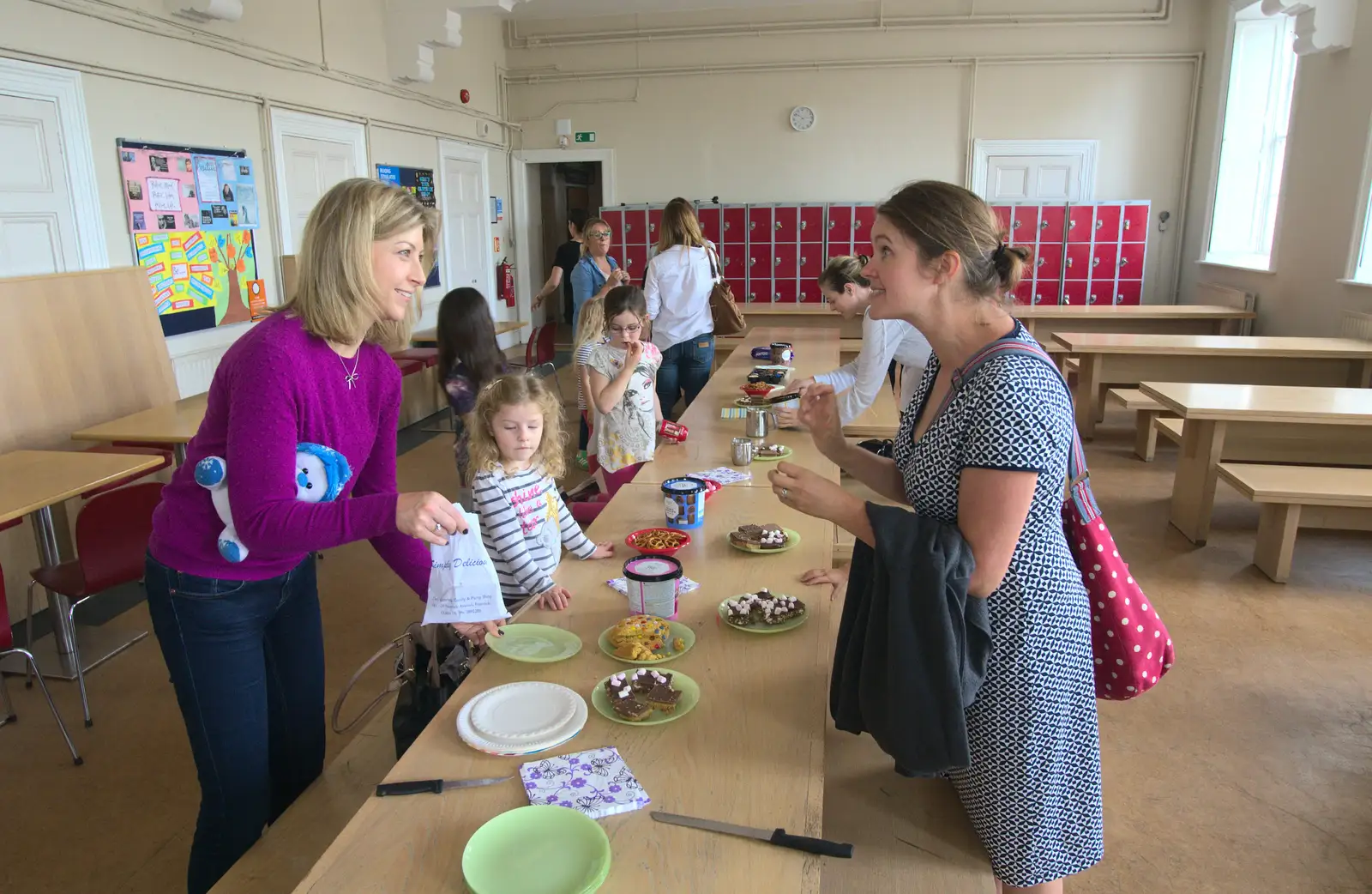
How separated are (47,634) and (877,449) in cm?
364

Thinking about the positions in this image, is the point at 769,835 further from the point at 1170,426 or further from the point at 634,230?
the point at 634,230

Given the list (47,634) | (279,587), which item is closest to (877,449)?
(279,587)

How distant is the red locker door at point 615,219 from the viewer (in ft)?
33.2

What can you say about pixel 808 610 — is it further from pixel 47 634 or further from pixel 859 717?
pixel 47 634

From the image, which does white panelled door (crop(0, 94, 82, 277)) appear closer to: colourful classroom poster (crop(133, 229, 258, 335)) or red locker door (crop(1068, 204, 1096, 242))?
colourful classroom poster (crop(133, 229, 258, 335))

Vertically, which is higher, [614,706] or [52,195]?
[52,195]

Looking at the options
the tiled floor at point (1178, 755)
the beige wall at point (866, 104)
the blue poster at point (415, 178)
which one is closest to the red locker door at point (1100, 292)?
the beige wall at point (866, 104)

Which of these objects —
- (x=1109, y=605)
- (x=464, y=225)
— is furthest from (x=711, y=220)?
(x=1109, y=605)

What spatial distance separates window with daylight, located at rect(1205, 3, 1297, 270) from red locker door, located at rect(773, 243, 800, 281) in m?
4.31

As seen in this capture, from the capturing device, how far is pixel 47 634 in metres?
3.62

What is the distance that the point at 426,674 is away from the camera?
1865 mm

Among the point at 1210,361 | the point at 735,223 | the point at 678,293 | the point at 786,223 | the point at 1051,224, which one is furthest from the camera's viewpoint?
the point at 735,223

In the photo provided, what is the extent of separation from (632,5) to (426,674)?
9.24 metres

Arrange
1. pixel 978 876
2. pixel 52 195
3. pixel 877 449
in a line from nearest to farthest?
pixel 978 876 → pixel 877 449 → pixel 52 195
